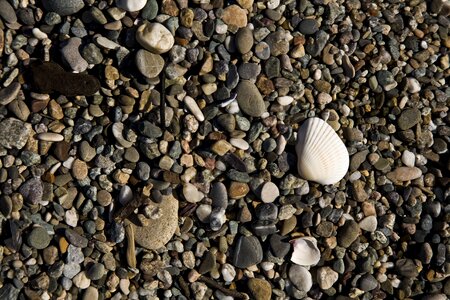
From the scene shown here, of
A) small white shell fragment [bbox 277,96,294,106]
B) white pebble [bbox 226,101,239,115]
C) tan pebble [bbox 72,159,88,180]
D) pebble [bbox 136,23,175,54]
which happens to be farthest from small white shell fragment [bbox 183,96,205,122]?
tan pebble [bbox 72,159,88,180]

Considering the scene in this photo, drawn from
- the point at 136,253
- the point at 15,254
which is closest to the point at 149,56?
the point at 136,253

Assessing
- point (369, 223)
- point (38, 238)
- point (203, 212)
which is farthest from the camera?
point (369, 223)

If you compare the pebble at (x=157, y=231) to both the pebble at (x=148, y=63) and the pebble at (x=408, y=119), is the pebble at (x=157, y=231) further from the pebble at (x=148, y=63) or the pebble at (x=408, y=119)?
the pebble at (x=408, y=119)

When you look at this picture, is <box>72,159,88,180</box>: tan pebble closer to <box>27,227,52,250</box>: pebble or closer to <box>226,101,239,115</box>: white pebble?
<box>27,227,52,250</box>: pebble

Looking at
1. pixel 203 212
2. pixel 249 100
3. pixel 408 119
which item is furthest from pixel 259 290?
pixel 408 119

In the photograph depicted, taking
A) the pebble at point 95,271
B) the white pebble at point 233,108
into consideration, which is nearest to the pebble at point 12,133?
the pebble at point 95,271

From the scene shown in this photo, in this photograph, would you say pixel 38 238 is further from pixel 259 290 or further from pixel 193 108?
pixel 259 290

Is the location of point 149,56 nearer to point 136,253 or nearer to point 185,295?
point 136,253
